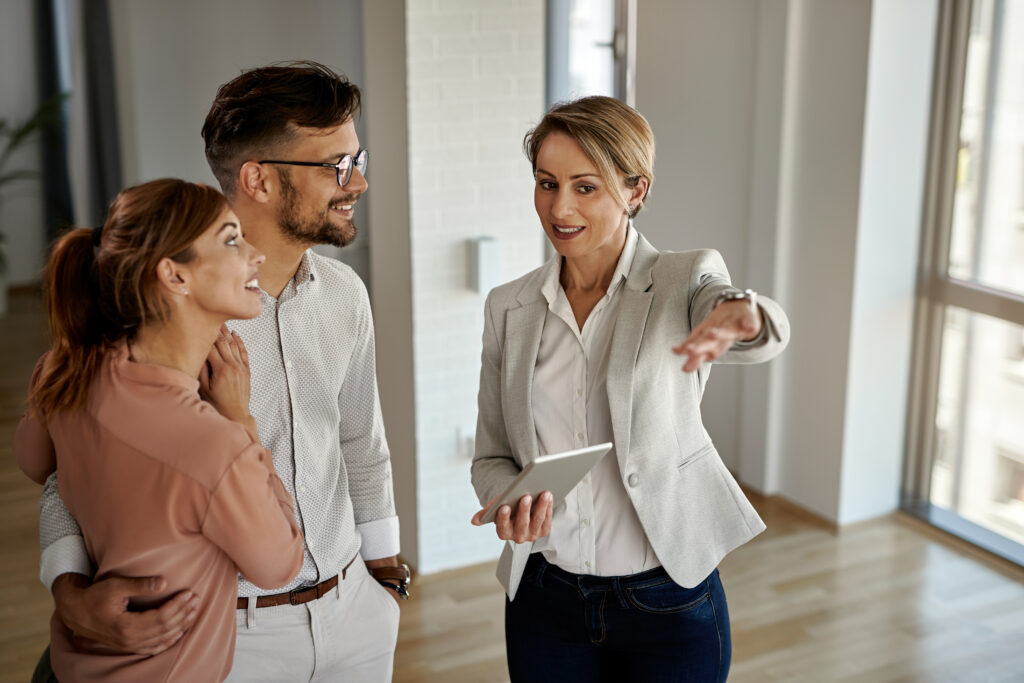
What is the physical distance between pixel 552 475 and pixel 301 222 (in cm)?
65

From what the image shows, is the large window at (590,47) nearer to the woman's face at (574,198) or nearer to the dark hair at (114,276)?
the woman's face at (574,198)

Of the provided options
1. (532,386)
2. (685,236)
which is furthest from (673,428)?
(685,236)

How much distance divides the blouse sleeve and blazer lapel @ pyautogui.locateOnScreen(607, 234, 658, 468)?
1.96 ft

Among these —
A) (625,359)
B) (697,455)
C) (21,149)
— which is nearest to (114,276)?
(625,359)

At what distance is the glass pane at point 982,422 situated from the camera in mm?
4176

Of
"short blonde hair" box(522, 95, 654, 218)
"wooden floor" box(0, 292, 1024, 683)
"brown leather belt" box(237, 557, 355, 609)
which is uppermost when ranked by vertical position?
"short blonde hair" box(522, 95, 654, 218)

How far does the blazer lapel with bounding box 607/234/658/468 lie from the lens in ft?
6.03

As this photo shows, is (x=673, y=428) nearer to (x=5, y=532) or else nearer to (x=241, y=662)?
(x=241, y=662)

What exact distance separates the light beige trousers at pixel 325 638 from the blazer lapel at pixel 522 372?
394 millimetres

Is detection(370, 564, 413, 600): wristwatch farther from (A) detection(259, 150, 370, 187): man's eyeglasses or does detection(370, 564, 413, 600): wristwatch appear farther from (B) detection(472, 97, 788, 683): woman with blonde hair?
(A) detection(259, 150, 370, 187): man's eyeglasses

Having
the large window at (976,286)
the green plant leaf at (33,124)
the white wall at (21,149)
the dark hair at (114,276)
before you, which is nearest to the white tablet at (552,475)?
the dark hair at (114,276)

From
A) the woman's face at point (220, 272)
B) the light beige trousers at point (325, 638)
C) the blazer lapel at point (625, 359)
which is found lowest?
the light beige trousers at point (325, 638)

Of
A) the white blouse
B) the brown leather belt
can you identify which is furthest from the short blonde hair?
the brown leather belt

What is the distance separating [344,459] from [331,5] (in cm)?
436
